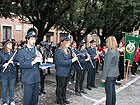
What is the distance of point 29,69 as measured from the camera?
3652 mm

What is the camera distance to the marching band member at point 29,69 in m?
3.56

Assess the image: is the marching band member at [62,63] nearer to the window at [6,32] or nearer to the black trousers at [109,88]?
the black trousers at [109,88]

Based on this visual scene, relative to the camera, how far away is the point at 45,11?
9.50 m

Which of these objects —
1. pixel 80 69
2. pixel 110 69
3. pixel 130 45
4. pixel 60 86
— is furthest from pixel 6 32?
pixel 110 69

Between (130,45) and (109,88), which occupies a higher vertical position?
(130,45)

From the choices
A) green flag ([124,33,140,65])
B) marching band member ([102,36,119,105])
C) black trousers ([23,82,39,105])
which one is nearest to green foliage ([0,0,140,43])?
green flag ([124,33,140,65])

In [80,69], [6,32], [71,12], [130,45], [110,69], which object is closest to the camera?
[110,69]

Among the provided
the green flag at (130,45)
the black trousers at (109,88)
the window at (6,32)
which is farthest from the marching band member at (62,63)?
the window at (6,32)

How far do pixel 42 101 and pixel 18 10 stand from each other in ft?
19.2

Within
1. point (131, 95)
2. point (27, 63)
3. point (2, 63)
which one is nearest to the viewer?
point (27, 63)

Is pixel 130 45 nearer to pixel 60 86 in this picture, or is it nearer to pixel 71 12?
pixel 71 12

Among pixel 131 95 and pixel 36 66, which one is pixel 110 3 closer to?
pixel 131 95

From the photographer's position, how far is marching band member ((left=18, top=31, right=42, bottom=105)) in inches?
140

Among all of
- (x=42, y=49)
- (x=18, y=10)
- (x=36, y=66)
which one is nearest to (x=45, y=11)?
(x=18, y=10)
